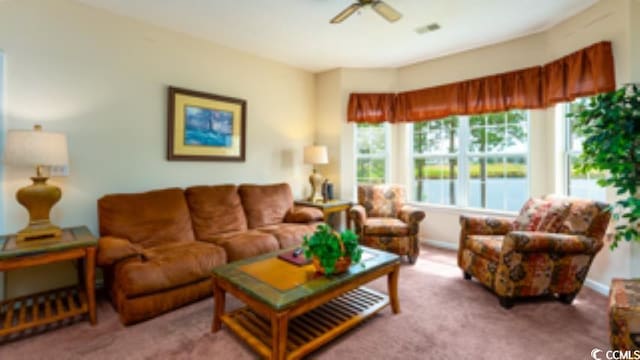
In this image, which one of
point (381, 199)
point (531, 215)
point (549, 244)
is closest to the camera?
point (549, 244)

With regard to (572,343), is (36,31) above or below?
above

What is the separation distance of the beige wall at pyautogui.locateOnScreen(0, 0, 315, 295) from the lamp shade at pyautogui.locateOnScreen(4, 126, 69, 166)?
0.50 metres

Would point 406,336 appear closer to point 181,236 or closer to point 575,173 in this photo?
point 181,236

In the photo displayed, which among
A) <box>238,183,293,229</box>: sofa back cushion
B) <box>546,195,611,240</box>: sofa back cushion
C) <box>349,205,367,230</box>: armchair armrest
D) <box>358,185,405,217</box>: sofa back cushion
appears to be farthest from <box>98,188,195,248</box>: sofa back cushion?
<box>546,195,611,240</box>: sofa back cushion

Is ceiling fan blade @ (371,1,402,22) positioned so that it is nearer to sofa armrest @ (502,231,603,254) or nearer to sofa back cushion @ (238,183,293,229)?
sofa armrest @ (502,231,603,254)

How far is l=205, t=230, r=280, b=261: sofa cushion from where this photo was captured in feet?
8.73

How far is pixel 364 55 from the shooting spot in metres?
3.94

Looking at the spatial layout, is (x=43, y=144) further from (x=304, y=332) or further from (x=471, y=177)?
(x=471, y=177)

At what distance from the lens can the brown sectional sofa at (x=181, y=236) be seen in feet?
7.09

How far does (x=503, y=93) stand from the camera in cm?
352

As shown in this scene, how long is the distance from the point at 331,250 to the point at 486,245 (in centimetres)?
158

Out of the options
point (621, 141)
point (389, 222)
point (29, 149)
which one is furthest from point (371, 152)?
point (29, 149)

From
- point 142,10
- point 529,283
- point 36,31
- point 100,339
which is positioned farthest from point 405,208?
point 36,31

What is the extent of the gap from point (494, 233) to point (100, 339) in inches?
133
